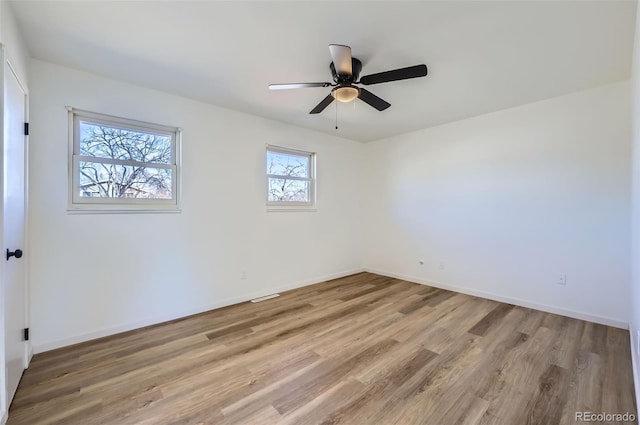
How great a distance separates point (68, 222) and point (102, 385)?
144 centimetres

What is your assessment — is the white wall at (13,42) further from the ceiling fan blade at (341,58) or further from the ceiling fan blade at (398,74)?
the ceiling fan blade at (398,74)

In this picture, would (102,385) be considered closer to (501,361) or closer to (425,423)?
(425,423)

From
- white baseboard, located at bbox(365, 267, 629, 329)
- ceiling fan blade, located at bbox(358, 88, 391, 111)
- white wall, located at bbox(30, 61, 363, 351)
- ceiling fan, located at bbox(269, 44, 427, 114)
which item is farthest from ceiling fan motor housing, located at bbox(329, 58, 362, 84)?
white baseboard, located at bbox(365, 267, 629, 329)

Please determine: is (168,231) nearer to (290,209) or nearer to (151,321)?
(151,321)

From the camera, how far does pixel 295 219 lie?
4.17 metres

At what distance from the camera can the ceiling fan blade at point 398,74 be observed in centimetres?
201

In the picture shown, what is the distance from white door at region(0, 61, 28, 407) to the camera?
1.61 m

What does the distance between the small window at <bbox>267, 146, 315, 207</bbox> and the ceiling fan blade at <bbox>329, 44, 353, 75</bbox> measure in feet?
6.65

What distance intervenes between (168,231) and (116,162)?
2.77 ft

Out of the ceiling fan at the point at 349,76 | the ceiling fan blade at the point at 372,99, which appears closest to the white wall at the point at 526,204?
the ceiling fan blade at the point at 372,99

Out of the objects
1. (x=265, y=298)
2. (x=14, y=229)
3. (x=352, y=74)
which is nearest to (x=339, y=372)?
(x=265, y=298)

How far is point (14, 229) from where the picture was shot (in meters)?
1.81

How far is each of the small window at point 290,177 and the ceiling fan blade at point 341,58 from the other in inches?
79.8

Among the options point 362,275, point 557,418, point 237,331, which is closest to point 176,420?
point 237,331
